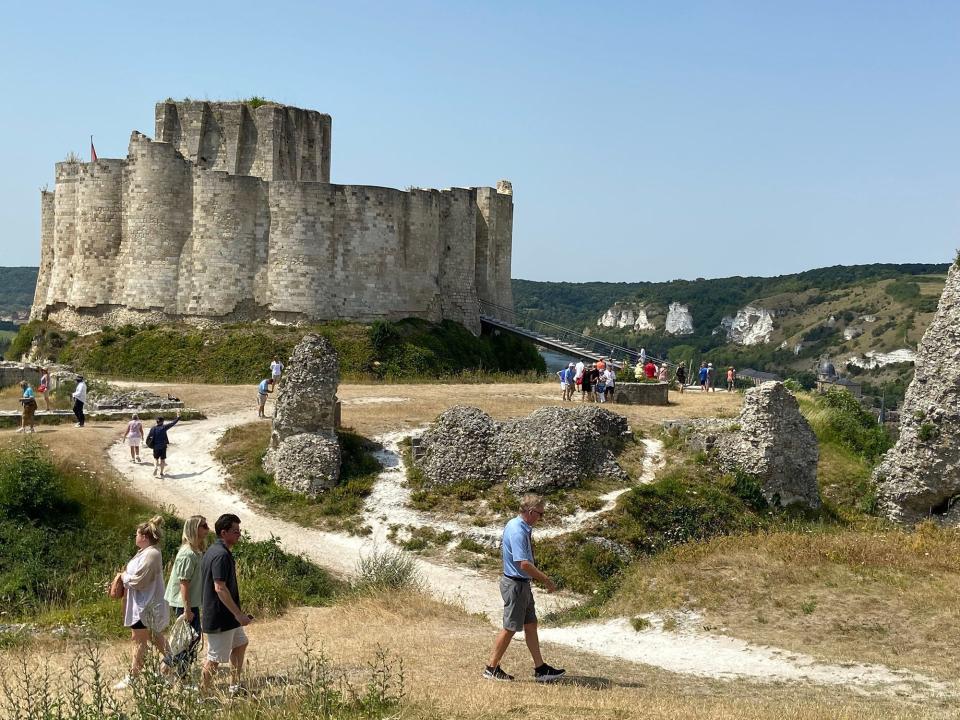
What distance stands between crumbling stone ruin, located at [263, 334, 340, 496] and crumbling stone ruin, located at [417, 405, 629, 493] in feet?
7.33

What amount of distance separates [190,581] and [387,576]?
22.9 ft

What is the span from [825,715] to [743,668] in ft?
10.2

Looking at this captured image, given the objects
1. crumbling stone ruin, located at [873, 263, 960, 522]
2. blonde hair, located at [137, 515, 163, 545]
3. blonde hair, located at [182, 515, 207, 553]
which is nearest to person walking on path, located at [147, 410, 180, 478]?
Result: blonde hair, located at [137, 515, 163, 545]

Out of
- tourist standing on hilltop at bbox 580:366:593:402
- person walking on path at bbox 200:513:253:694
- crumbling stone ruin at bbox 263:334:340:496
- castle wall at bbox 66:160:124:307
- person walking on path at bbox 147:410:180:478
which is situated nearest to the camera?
person walking on path at bbox 200:513:253:694

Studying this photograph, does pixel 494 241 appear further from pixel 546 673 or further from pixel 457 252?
pixel 546 673

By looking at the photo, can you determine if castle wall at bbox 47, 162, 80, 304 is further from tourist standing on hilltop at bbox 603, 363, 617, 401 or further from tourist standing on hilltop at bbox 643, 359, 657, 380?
tourist standing on hilltop at bbox 643, 359, 657, 380

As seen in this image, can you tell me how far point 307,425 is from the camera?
24.5 metres

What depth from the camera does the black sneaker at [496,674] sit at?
10.4 metres

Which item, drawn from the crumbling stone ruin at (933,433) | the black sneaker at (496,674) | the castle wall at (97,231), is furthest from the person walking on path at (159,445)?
the castle wall at (97,231)

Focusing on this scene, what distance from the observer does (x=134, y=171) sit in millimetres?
42375

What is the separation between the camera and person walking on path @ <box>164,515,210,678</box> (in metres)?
9.93

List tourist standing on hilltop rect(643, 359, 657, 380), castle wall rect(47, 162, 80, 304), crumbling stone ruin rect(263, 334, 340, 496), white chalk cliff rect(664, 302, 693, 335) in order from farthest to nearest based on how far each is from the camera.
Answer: white chalk cliff rect(664, 302, 693, 335), castle wall rect(47, 162, 80, 304), tourist standing on hilltop rect(643, 359, 657, 380), crumbling stone ruin rect(263, 334, 340, 496)

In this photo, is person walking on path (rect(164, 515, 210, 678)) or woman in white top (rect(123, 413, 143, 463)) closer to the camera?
person walking on path (rect(164, 515, 210, 678))

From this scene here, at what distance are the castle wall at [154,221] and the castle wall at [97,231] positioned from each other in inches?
19.4
